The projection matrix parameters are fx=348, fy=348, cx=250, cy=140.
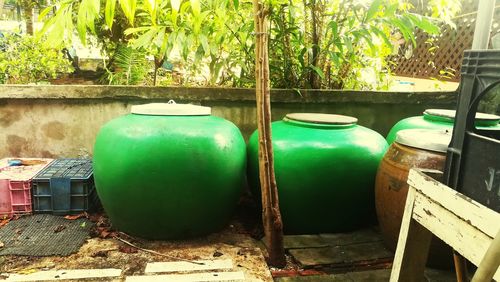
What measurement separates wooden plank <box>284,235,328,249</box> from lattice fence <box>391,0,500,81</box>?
10.8ft

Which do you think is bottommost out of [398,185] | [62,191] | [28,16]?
[62,191]

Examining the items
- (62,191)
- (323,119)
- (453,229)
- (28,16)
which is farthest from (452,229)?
(28,16)

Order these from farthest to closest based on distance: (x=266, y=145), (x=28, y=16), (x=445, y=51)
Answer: (x=445, y=51), (x=28, y=16), (x=266, y=145)

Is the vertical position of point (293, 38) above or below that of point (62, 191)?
above

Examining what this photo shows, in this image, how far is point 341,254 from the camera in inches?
93.6

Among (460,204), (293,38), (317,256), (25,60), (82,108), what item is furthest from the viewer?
(25,60)

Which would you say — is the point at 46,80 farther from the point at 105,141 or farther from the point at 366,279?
the point at 366,279

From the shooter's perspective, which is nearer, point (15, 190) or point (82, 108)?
point (15, 190)

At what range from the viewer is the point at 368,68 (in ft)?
12.9

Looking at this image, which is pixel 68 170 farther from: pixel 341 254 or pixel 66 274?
pixel 341 254

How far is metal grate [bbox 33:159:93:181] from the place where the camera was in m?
2.61

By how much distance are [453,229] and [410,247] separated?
0.27 metres

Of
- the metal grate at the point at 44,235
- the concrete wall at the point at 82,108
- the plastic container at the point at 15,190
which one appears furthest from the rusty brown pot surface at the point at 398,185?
the plastic container at the point at 15,190

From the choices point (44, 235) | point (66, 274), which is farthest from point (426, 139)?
point (44, 235)
